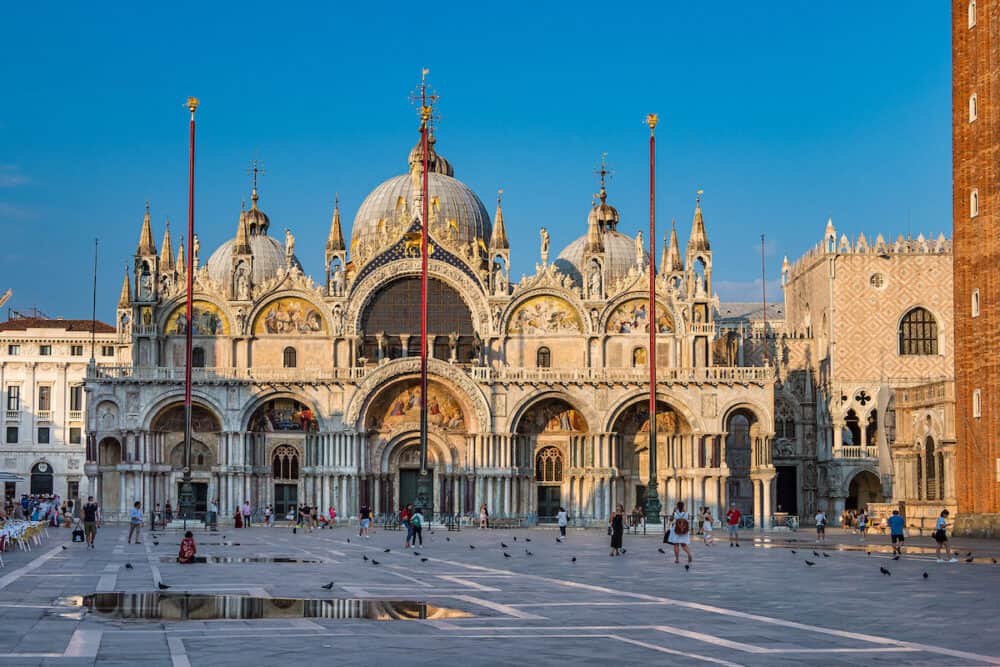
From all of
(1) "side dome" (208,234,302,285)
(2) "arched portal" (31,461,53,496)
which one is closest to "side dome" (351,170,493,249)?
(1) "side dome" (208,234,302,285)

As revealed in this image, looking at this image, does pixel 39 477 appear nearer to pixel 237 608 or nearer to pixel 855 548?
pixel 855 548

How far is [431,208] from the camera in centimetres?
7869

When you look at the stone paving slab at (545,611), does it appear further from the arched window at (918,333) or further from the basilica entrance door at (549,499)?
the arched window at (918,333)

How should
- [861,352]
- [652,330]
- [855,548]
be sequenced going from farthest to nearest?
[861,352]
[652,330]
[855,548]

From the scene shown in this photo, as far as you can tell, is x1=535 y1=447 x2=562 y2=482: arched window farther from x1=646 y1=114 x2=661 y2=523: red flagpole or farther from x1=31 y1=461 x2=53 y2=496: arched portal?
x1=31 y1=461 x2=53 y2=496: arched portal

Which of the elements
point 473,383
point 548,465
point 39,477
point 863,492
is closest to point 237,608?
point 473,383

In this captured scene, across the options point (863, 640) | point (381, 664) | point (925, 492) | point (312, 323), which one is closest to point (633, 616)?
point (863, 640)

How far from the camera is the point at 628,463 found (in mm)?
73562

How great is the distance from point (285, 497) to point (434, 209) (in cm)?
1674

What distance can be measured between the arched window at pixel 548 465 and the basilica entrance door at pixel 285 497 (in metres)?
12.2

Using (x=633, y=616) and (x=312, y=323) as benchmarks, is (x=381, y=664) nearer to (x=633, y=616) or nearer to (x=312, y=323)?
(x=633, y=616)

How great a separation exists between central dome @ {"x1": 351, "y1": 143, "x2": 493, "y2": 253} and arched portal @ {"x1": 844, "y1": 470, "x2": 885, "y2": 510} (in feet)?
77.1

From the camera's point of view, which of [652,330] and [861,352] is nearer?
[652,330]

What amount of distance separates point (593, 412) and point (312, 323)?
1483cm
